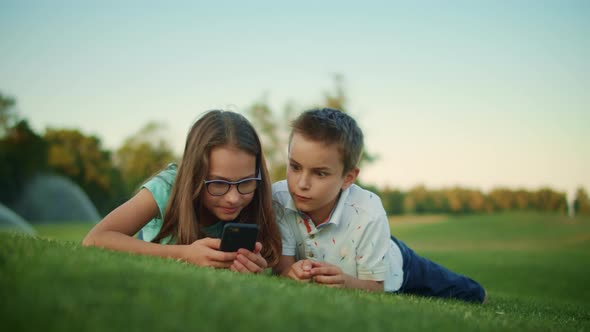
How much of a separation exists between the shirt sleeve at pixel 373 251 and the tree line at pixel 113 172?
3892 cm

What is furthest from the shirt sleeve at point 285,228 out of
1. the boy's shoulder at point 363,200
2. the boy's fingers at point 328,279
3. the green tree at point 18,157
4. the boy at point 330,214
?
the green tree at point 18,157

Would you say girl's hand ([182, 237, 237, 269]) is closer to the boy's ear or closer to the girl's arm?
the girl's arm

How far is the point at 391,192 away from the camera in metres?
59.1

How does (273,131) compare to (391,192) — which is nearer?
(273,131)

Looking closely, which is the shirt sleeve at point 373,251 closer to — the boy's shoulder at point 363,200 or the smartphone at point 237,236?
the boy's shoulder at point 363,200

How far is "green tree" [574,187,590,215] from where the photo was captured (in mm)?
53125

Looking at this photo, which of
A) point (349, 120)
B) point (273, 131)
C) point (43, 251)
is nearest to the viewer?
point (43, 251)

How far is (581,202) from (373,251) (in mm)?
59716

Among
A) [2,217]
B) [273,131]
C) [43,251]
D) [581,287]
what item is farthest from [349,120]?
[273,131]

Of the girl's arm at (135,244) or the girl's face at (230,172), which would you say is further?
the girl's face at (230,172)

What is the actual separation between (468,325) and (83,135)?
214ft

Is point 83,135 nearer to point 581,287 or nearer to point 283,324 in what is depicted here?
point 581,287

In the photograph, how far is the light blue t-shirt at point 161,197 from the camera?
4609mm

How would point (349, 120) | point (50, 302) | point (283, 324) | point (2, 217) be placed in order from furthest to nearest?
point (2, 217)
point (349, 120)
point (283, 324)
point (50, 302)
